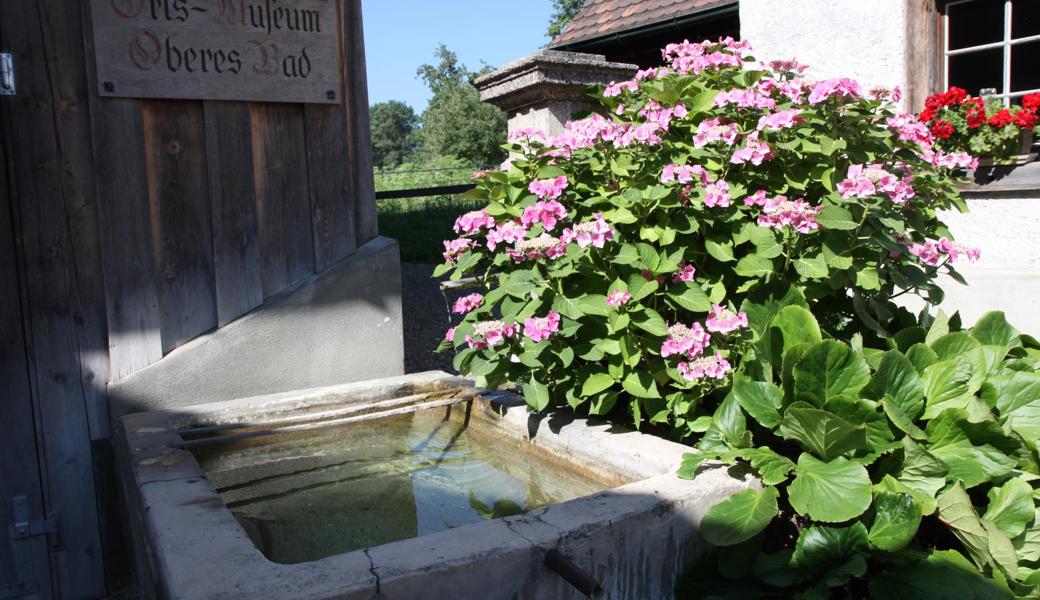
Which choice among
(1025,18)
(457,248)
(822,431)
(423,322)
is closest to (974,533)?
(822,431)

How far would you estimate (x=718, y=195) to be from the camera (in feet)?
7.40

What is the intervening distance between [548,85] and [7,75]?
6.73ft

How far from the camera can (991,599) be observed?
5.83 ft

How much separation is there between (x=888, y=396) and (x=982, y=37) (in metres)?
3.35

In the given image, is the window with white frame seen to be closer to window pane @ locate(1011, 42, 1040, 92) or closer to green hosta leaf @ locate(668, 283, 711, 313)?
window pane @ locate(1011, 42, 1040, 92)

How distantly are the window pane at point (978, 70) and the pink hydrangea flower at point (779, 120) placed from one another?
9.50 ft

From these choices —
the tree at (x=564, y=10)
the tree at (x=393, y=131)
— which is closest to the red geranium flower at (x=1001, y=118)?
the tree at (x=564, y=10)

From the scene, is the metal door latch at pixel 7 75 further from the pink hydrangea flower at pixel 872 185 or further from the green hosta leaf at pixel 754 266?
the pink hydrangea flower at pixel 872 185

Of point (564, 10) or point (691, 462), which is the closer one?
point (691, 462)

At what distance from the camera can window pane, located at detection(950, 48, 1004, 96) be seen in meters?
4.44

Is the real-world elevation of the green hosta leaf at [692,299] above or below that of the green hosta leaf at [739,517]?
above

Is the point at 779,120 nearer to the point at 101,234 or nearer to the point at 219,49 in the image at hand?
the point at 219,49

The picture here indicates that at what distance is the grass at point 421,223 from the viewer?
35.7 feet

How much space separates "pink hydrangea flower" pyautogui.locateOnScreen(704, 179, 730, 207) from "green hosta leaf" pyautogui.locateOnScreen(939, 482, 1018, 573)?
0.92 m
